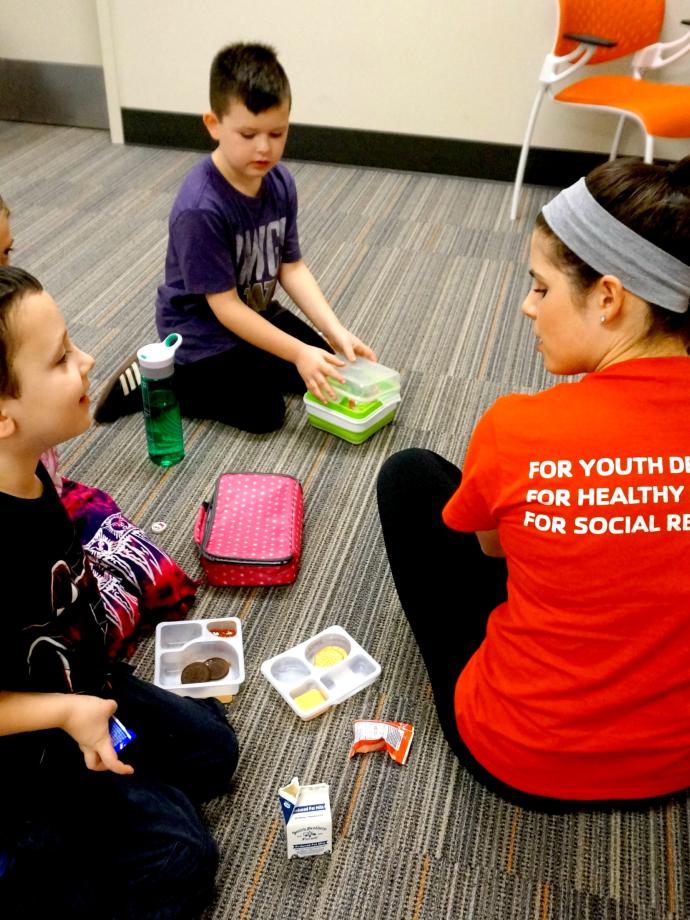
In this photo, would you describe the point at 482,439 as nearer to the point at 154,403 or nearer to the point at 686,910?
the point at 686,910

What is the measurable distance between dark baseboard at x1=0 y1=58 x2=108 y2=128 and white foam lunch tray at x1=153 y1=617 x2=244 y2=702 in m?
2.98

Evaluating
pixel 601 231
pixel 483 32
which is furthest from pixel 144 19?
pixel 601 231

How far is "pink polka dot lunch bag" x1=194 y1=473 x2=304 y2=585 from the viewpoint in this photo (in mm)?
1543

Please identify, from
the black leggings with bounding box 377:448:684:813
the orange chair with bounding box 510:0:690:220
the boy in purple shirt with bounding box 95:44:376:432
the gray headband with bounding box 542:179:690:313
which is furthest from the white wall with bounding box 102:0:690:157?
the gray headband with bounding box 542:179:690:313

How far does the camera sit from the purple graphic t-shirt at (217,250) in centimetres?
179

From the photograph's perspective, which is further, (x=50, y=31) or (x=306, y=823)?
(x=50, y=31)

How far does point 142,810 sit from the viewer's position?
1.05 metres

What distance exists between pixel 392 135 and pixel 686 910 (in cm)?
303

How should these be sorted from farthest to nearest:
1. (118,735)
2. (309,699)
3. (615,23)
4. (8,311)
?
(615,23)
(309,699)
(118,735)
(8,311)

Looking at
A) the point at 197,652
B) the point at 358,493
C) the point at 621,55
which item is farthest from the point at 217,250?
the point at 621,55

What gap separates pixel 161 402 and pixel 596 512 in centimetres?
113

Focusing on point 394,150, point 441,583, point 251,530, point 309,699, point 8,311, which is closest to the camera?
point 8,311

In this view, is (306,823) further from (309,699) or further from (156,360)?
(156,360)

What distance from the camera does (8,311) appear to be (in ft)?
2.84
